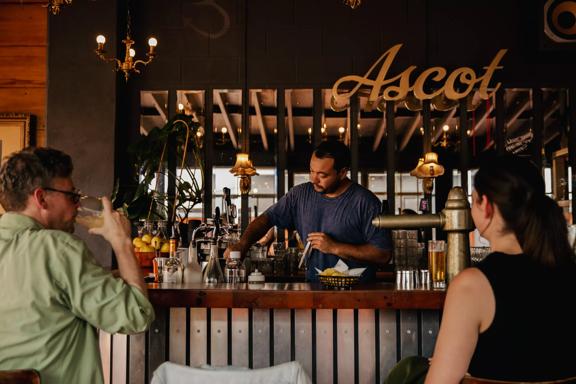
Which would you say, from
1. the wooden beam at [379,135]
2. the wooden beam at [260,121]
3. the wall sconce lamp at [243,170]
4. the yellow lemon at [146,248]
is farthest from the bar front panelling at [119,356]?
the wooden beam at [379,135]

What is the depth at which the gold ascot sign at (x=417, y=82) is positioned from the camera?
5.07 metres

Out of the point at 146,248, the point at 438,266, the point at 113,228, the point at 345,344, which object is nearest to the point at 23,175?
the point at 113,228

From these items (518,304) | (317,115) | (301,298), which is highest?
(317,115)

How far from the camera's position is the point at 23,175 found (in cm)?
178

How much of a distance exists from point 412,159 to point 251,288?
361 inches

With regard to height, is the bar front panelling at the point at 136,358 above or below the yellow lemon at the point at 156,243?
below

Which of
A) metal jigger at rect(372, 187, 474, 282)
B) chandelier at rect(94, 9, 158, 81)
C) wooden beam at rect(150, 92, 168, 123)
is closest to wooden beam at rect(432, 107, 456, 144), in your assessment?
wooden beam at rect(150, 92, 168, 123)

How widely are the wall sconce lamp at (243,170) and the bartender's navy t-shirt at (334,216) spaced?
1598 mm

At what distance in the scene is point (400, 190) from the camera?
1173 centimetres

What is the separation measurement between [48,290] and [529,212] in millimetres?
1284

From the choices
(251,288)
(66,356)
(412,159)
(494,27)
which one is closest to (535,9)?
(494,27)

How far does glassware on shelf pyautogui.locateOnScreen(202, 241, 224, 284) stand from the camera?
272 centimetres

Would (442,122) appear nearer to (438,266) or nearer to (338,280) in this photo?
(438,266)

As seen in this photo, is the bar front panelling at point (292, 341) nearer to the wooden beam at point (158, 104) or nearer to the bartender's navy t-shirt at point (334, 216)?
the bartender's navy t-shirt at point (334, 216)
